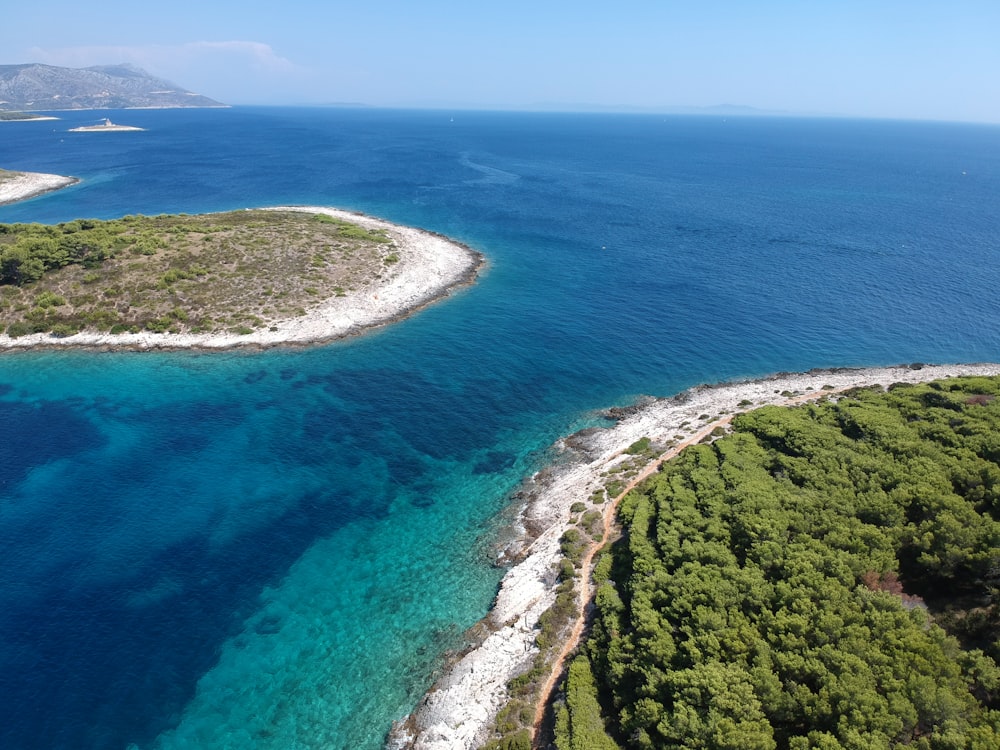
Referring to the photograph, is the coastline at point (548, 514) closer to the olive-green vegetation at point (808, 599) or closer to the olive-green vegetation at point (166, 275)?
the olive-green vegetation at point (808, 599)

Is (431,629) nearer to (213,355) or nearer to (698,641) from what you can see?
(698,641)

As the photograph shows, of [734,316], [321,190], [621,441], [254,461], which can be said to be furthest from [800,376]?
[321,190]

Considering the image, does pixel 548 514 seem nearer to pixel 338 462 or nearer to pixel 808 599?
pixel 808 599

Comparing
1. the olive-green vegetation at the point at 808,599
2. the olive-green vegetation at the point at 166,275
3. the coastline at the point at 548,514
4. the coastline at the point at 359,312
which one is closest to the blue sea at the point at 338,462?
the coastline at the point at 548,514

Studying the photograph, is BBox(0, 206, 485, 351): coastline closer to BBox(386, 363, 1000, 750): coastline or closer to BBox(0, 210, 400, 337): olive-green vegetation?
BBox(0, 210, 400, 337): olive-green vegetation

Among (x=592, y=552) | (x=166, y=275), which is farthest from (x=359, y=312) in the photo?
(x=592, y=552)

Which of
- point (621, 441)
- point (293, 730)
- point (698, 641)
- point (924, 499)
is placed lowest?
point (293, 730)
